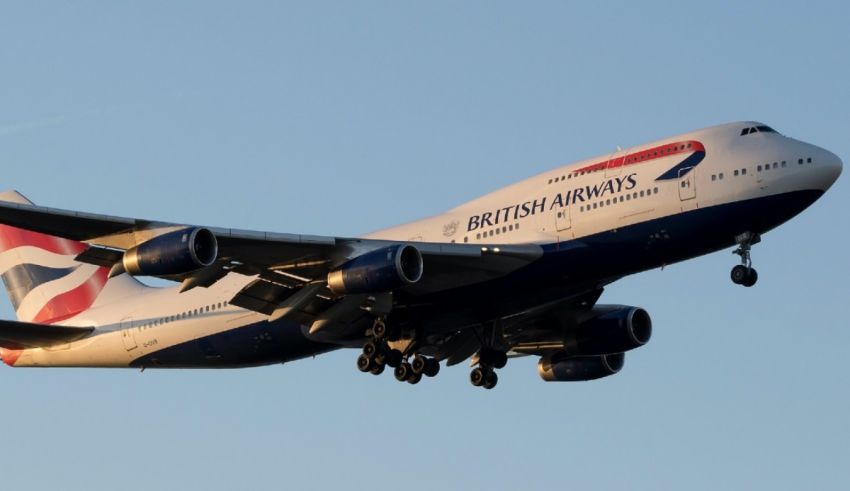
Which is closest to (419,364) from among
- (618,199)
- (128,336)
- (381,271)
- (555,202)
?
Answer: (381,271)

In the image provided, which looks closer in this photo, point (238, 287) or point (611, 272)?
point (611, 272)

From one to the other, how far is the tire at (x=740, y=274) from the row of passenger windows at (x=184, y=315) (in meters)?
15.6

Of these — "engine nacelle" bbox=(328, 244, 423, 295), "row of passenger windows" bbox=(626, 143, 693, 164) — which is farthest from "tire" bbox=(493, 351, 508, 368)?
"row of passenger windows" bbox=(626, 143, 693, 164)

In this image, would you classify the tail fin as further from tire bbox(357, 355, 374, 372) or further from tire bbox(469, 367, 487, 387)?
tire bbox(469, 367, 487, 387)

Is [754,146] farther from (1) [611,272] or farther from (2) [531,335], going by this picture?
(2) [531,335]

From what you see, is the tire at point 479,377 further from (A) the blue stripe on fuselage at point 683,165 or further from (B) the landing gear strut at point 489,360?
(A) the blue stripe on fuselage at point 683,165

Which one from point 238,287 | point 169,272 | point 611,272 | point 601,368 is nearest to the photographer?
point 169,272

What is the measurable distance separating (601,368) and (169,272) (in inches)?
712

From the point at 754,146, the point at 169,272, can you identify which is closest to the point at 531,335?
the point at 754,146

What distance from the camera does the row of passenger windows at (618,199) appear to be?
43281 millimetres

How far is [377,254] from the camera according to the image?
1687 inches

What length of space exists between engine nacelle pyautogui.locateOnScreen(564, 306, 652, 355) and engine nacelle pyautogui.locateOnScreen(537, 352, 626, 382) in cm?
265

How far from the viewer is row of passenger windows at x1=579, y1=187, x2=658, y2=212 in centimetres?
4328

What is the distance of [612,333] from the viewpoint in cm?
5056
